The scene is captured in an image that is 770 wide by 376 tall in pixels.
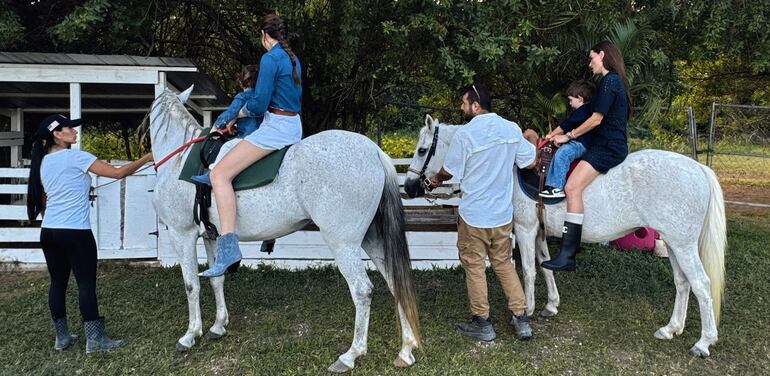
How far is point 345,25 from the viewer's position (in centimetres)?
600

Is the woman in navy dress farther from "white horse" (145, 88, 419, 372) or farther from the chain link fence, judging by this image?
the chain link fence

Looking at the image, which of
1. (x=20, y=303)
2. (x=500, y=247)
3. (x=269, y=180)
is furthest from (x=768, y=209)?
(x=20, y=303)

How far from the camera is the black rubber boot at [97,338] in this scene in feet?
13.6

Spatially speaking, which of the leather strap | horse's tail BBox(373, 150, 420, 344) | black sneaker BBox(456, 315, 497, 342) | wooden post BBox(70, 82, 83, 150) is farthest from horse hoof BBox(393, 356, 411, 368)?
wooden post BBox(70, 82, 83, 150)

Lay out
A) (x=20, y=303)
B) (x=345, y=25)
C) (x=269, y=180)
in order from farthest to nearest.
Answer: (x=345, y=25) < (x=20, y=303) < (x=269, y=180)

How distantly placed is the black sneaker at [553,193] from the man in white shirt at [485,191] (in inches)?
10.2

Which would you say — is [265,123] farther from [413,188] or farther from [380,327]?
[380,327]

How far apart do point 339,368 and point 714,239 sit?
330cm

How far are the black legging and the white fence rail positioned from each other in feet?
8.34

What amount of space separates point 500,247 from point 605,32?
12.0 feet

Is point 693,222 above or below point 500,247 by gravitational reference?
above

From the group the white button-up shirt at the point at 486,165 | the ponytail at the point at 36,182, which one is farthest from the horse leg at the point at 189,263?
the white button-up shirt at the point at 486,165

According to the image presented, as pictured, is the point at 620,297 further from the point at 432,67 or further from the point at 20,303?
the point at 20,303

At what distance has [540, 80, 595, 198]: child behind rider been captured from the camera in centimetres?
425
